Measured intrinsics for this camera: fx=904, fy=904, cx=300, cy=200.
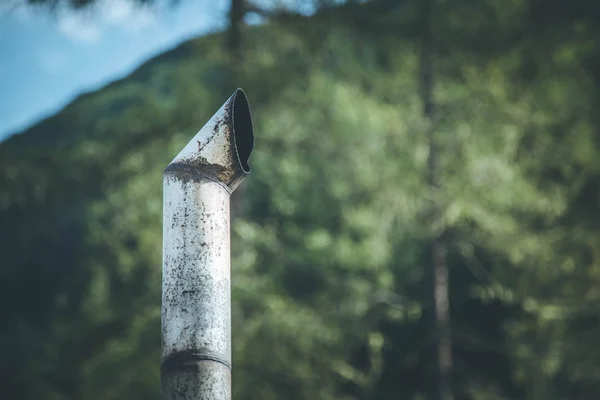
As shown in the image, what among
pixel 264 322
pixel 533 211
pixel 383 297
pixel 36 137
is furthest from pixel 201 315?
pixel 36 137

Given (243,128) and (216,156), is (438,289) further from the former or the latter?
(216,156)

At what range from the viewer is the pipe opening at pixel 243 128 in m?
3.96

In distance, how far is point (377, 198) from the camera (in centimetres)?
1010

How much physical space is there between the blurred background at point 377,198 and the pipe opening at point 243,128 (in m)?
4.83

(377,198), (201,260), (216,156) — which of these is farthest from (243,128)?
(377,198)

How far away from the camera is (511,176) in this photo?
10.3 metres

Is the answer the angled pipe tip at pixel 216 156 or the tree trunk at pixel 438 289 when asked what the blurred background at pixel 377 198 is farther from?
the angled pipe tip at pixel 216 156

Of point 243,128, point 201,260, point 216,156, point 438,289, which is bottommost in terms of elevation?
point 201,260

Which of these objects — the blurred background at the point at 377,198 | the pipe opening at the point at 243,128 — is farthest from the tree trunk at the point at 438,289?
the pipe opening at the point at 243,128

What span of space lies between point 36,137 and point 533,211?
1243cm

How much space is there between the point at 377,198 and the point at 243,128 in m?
6.21

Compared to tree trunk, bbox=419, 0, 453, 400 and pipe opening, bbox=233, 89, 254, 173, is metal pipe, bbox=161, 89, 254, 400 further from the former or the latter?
tree trunk, bbox=419, 0, 453, 400

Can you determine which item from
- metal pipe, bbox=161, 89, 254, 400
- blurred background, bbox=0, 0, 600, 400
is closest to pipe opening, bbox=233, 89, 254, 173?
metal pipe, bbox=161, 89, 254, 400

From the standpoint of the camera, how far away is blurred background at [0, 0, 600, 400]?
9.21m
